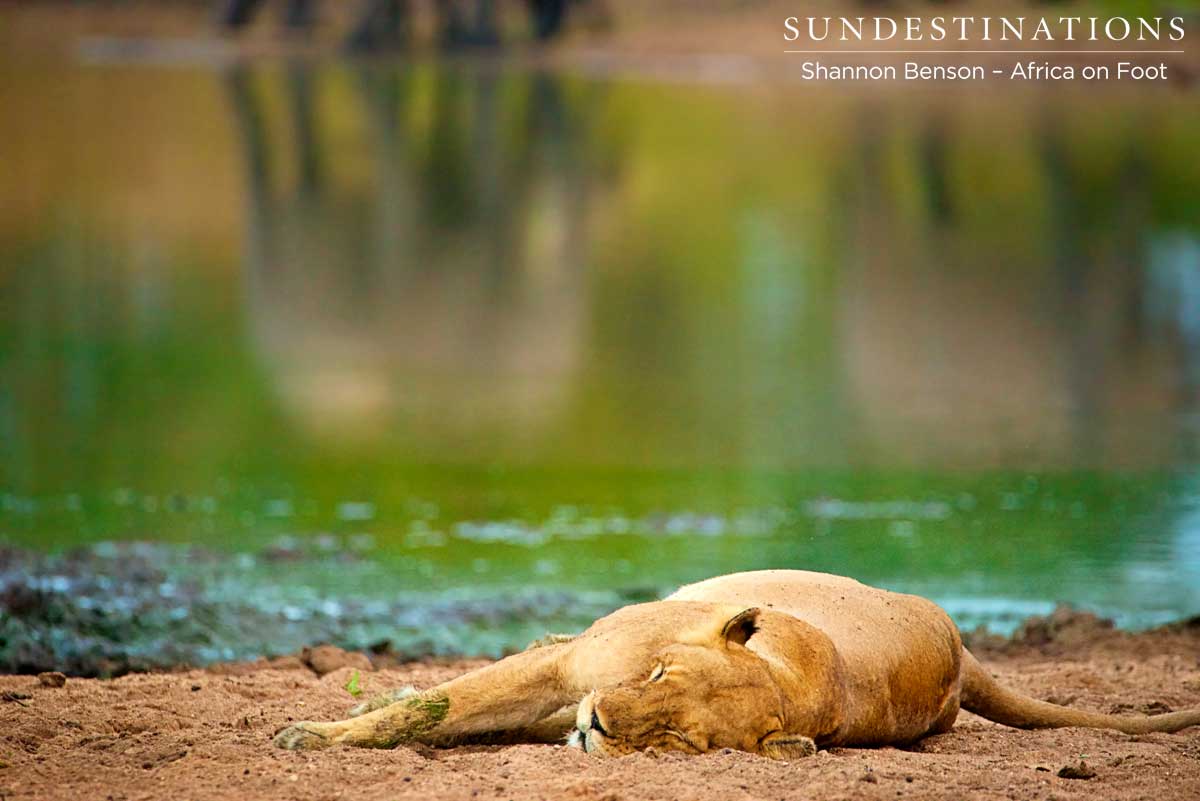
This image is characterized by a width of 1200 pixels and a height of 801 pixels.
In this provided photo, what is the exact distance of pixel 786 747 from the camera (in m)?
4.24

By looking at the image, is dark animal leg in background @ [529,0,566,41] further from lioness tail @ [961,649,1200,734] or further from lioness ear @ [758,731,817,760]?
lioness ear @ [758,731,817,760]

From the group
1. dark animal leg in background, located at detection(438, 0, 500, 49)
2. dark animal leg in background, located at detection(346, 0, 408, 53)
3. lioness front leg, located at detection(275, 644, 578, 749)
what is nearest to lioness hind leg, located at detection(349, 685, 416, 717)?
lioness front leg, located at detection(275, 644, 578, 749)

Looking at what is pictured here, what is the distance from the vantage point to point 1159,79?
43.9 metres

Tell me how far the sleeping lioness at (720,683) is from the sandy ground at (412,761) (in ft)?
0.22

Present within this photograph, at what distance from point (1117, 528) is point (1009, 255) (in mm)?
10692

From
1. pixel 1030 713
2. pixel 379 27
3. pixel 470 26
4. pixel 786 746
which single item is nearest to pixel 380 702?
pixel 786 746

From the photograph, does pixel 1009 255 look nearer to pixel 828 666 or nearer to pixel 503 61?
pixel 828 666

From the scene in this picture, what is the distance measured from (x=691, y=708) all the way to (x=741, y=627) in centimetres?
27

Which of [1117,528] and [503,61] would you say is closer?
[1117,528]

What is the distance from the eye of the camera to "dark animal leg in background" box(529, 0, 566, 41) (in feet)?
168

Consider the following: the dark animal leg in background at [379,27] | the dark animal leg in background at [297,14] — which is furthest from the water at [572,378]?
the dark animal leg in background at [297,14]

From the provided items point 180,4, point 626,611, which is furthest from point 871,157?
point 180,4

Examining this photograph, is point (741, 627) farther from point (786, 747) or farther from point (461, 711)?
point (461, 711)

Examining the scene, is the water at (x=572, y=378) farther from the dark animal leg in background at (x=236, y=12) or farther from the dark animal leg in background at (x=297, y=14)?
the dark animal leg in background at (x=297, y=14)
